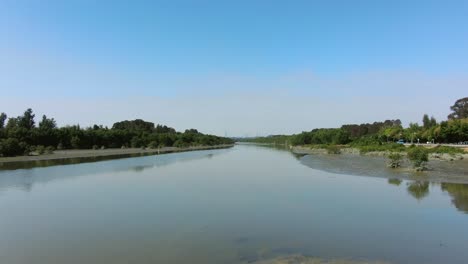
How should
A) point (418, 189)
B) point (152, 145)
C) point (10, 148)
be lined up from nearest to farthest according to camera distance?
point (418, 189)
point (10, 148)
point (152, 145)

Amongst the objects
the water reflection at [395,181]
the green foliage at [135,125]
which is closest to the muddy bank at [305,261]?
the water reflection at [395,181]

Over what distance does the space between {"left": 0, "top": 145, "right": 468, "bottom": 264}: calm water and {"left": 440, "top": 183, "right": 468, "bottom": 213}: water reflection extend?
0.05m

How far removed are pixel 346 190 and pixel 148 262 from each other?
627 inches

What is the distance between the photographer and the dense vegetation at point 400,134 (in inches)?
2591

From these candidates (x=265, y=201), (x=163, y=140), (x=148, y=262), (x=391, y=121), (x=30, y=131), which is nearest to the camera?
(x=148, y=262)

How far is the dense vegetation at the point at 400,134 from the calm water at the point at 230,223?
136ft

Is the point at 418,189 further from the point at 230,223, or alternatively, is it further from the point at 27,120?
the point at 27,120

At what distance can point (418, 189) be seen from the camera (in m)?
22.9

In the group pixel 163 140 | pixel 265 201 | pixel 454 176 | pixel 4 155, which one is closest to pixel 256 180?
pixel 265 201

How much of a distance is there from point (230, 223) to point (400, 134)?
8578 cm

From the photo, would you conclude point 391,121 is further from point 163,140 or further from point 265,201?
point 265,201

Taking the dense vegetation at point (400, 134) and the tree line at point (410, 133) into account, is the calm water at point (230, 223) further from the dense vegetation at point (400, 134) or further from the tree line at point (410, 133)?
the tree line at point (410, 133)

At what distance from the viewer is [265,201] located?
62.1 ft

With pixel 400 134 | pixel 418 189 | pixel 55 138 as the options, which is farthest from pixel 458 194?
pixel 400 134
